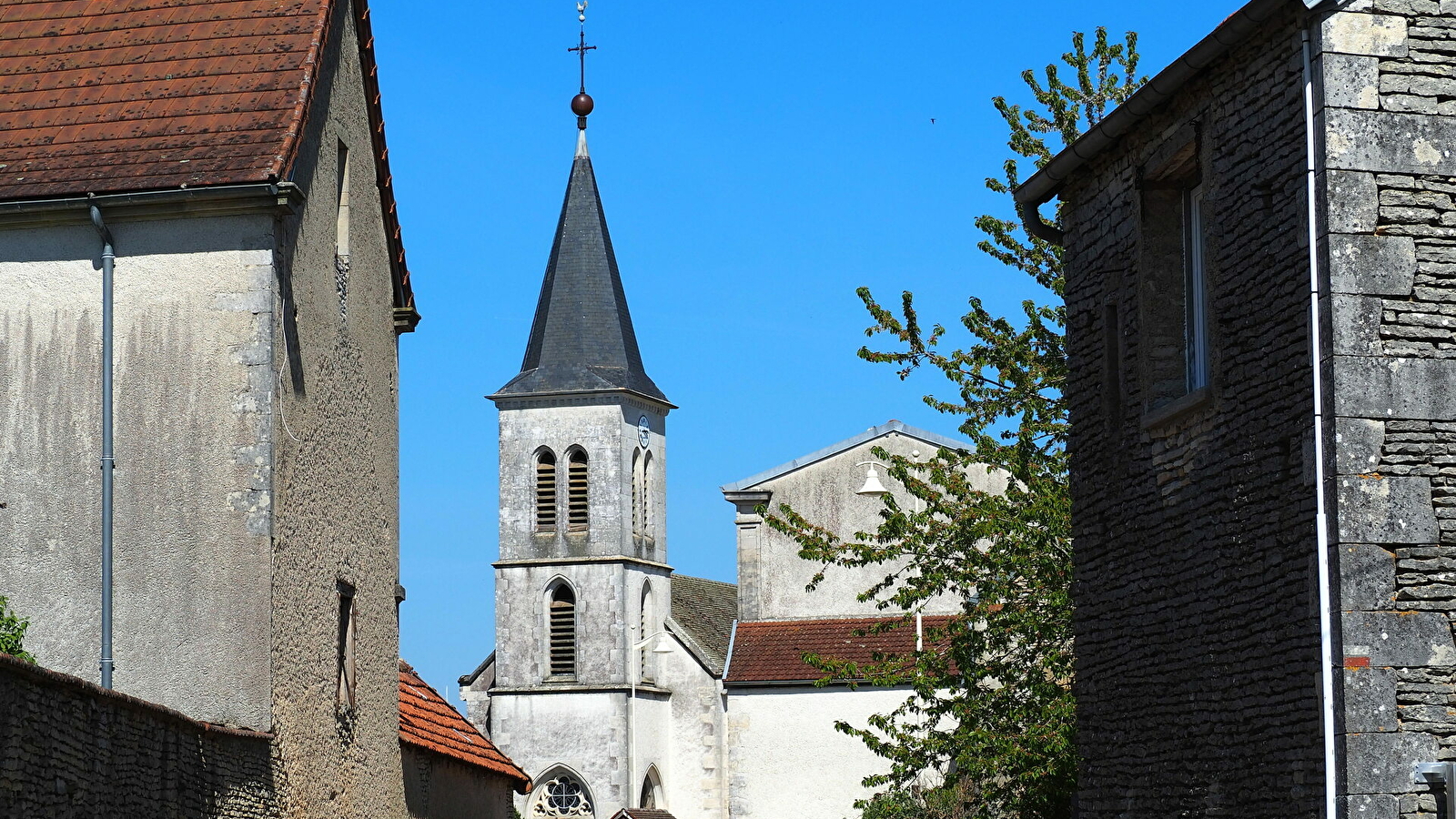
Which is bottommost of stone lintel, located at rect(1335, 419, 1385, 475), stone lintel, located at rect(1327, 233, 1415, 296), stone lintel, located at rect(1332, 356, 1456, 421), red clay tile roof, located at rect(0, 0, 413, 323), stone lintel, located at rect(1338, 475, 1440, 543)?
stone lintel, located at rect(1338, 475, 1440, 543)

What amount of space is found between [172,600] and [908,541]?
7772 mm

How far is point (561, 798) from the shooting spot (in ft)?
161

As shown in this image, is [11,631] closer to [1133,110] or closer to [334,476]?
[334,476]

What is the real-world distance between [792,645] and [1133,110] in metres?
32.5

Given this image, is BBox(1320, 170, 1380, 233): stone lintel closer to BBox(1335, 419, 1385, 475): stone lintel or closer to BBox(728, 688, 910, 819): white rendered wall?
BBox(1335, 419, 1385, 475): stone lintel

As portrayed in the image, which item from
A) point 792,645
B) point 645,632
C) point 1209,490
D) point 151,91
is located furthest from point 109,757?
point 645,632

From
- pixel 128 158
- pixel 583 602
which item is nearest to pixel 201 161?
pixel 128 158

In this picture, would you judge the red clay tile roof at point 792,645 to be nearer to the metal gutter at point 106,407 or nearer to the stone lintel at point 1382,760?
the metal gutter at point 106,407

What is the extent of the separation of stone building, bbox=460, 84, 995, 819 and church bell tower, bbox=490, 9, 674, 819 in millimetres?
51

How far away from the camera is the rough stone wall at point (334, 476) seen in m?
13.4

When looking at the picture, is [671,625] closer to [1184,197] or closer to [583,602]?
[583,602]

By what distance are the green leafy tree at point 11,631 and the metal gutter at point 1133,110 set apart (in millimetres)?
7352

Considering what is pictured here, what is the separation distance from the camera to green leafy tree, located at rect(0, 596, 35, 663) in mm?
12031

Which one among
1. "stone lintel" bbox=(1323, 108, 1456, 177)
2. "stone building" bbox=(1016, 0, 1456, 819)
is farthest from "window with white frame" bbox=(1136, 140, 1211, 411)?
"stone lintel" bbox=(1323, 108, 1456, 177)
